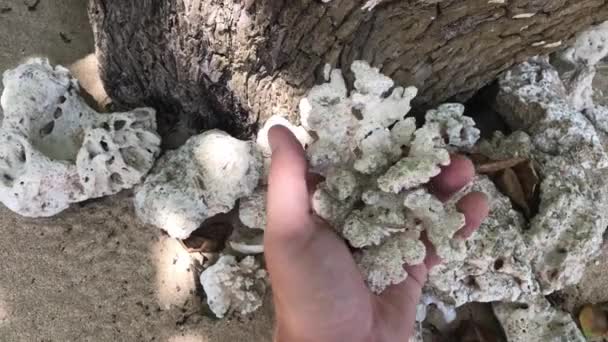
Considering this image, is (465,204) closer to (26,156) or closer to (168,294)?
(168,294)

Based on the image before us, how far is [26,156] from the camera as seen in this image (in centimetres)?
153

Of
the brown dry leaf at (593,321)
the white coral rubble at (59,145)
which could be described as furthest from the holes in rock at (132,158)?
the brown dry leaf at (593,321)

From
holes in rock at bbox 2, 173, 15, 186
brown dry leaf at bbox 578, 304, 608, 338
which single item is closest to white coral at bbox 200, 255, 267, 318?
holes in rock at bbox 2, 173, 15, 186

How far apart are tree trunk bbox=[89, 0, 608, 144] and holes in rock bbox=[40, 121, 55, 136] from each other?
0.79ft

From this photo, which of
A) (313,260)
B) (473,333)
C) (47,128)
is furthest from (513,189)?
(47,128)

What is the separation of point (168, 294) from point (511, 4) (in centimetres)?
118

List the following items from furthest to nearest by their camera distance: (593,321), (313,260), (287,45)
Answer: (593,321) < (287,45) < (313,260)

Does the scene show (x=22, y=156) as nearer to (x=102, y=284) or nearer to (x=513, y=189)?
(x=102, y=284)

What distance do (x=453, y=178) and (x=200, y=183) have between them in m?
0.67

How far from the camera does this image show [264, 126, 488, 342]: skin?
4.23 ft

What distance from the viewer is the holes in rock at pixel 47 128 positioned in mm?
1628

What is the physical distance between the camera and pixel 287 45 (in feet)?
4.81

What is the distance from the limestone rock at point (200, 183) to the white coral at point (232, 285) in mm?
135

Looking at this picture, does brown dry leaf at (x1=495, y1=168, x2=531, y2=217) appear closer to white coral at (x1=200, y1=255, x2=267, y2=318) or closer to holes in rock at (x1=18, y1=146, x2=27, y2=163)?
white coral at (x1=200, y1=255, x2=267, y2=318)
